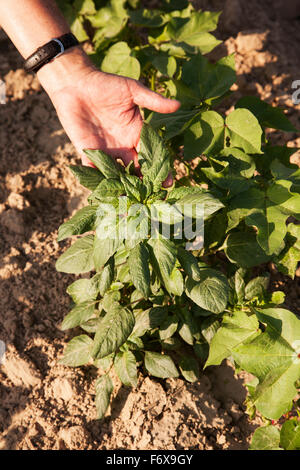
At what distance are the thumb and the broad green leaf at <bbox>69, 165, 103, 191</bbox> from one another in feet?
1.37

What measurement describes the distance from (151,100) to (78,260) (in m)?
0.70

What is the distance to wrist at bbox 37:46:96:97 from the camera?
1.83 m

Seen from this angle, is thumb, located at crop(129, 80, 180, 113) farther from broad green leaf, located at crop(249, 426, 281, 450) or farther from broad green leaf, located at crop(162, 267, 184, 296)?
broad green leaf, located at crop(249, 426, 281, 450)

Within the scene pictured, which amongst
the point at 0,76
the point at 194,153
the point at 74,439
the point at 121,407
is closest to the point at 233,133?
the point at 194,153

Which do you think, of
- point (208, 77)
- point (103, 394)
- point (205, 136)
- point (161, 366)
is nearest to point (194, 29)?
point (208, 77)

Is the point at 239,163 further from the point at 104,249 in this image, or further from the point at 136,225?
the point at 104,249

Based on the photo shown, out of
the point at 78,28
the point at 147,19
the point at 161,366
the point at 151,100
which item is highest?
the point at 78,28

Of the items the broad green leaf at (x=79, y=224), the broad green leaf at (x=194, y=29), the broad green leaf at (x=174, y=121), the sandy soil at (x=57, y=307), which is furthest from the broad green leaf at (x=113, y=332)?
the broad green leaf at (x=194, y=29)

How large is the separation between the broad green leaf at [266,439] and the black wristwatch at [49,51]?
1711 millimetres

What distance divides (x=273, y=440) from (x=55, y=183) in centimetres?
174

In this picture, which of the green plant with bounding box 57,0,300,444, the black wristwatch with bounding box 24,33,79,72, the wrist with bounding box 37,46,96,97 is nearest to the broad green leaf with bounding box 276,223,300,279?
the green plant with bounding box 57,0,300,444

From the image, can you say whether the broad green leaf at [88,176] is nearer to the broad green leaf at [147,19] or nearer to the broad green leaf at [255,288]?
the broad green leaf at [255,288]

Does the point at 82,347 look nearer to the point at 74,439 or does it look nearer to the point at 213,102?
the point at 74,439

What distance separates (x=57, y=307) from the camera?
208 cm
